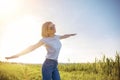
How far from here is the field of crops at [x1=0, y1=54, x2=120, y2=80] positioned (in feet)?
18.0

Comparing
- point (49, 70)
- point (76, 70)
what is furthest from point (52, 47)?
point (76, 70)

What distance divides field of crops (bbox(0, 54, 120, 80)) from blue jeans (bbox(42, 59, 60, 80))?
229 cm

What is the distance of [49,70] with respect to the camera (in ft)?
10.1

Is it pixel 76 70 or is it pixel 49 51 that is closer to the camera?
pixel 49 51

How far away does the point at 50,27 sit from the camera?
3.21m

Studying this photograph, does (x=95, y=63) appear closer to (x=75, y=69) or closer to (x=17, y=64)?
(x=75, y=69)

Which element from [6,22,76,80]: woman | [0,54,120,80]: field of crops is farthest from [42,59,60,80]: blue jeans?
[0,54,120,80]: field of crops

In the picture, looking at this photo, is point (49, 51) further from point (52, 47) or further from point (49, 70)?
point (49, 70)

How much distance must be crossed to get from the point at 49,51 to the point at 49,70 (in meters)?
0.20

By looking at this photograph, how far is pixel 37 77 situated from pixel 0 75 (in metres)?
0.60

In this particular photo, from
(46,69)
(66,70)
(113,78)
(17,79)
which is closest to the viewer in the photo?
(46,69)

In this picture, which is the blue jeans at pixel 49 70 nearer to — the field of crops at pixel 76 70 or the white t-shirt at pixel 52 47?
the white t-shirt at pixel 52 47

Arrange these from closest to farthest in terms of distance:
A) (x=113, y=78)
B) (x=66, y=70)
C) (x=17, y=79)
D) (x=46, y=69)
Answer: (x=46, y=69), (x=17, y=79), (x=113, y=78), (x=66, y=70)

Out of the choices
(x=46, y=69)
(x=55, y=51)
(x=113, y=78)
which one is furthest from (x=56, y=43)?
(x=113, y=78)
